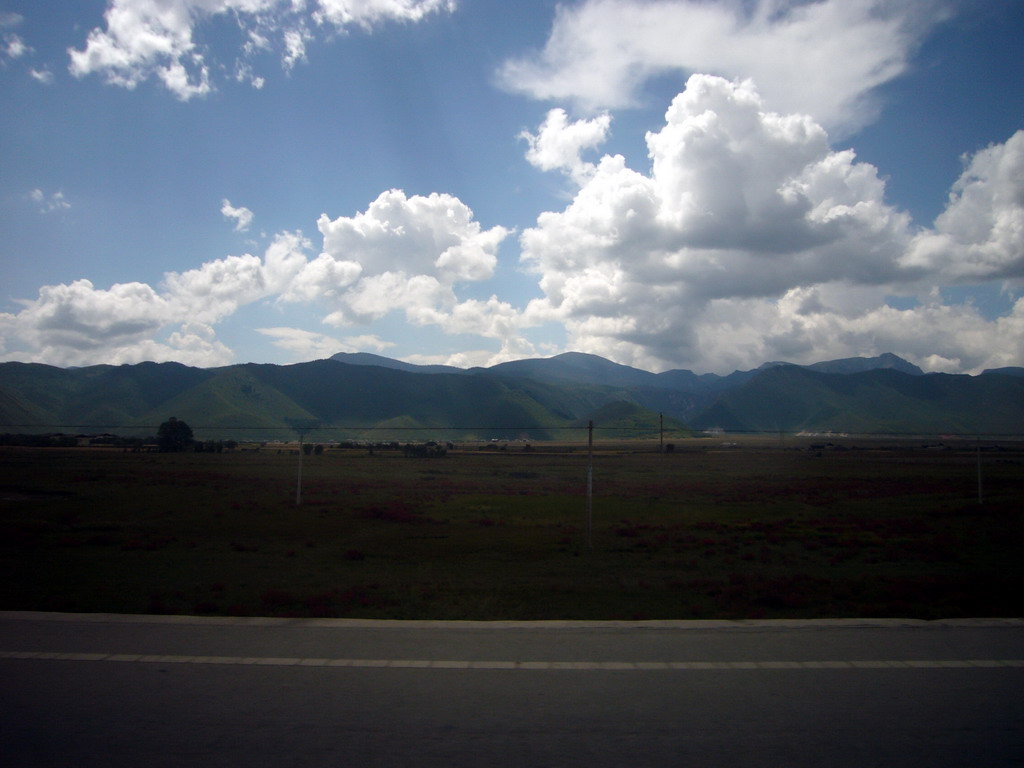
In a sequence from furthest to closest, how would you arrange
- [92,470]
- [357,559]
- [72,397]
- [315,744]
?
1. [72,397]
2. [92,470]
3. [357,559]
4. [315,744]

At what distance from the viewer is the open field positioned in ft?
32.2

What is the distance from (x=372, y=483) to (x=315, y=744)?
30340mm

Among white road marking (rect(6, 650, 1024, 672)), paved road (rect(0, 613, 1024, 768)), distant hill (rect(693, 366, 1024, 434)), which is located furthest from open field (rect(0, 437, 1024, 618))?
distant hill (rect(693, 366, 1024, 434))

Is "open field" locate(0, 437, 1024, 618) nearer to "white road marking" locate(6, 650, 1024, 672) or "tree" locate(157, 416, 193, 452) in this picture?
"tree" locate(157, 416, 193, 452)

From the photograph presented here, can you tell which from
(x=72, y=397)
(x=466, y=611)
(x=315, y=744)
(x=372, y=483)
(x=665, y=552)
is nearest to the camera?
(x=315, y=744)

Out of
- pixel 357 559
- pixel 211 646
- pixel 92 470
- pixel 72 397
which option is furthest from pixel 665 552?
pixel 72 397

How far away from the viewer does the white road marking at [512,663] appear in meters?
6.35

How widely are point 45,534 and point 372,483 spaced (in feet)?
56.9

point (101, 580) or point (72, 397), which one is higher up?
point (72, 397)

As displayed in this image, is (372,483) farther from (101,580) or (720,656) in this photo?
(720,656)

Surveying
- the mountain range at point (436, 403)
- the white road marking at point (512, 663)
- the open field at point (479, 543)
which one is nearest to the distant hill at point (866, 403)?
the mountain range at point (436, 403)

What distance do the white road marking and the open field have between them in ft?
7.49

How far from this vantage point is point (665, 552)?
16.1 m

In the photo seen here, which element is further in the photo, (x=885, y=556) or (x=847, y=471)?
(x=847, y=471)
